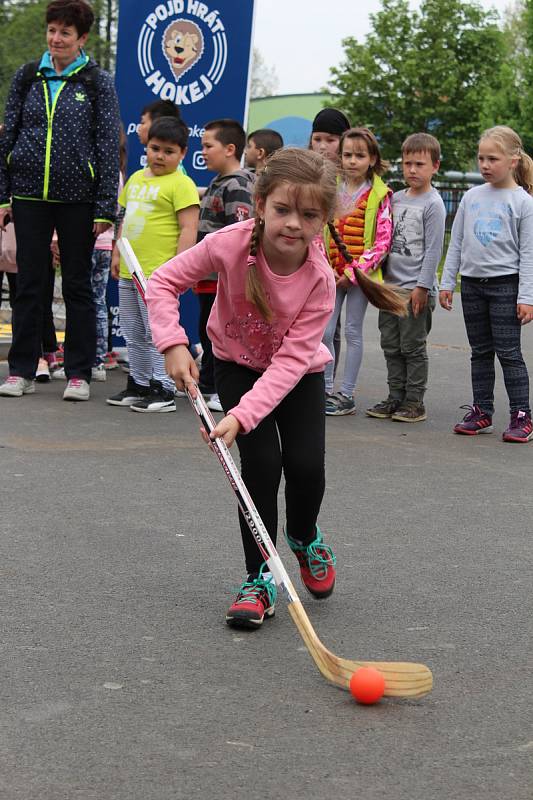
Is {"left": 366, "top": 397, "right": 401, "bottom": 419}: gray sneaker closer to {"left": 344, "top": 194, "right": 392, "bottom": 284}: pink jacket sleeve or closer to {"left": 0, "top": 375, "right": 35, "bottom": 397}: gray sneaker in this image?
{"left": 344, "top": 194, "right": 392, "bottom": 284}: pink jacket sleeve

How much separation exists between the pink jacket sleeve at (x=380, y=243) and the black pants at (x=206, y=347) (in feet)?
2.73

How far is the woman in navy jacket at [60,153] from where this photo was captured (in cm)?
684

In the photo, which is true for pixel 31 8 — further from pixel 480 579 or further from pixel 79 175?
pixel 480 579

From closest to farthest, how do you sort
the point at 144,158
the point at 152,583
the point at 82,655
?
the point at 82,655
the point at 152,583
the point at 144,158

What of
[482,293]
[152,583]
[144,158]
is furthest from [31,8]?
[152,583]

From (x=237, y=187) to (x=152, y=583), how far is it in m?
3.63

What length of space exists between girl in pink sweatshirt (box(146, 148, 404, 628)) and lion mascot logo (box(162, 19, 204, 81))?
550cm

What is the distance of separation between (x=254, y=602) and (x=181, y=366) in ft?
2.36

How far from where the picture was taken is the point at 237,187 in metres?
7.02

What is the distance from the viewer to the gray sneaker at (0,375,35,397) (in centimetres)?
718

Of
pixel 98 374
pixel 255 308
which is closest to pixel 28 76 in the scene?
pixel 98 374

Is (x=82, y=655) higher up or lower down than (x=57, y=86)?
lower down

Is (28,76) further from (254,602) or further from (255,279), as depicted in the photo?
(254,602)

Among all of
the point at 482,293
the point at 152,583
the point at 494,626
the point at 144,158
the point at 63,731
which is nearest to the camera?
the point at 63,731
